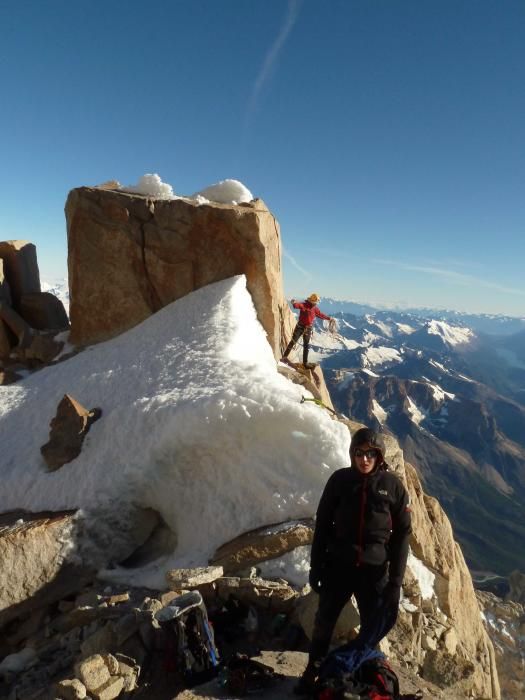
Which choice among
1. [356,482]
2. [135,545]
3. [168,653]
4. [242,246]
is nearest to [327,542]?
[356,482]

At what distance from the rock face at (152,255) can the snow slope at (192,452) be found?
8497 millimetres

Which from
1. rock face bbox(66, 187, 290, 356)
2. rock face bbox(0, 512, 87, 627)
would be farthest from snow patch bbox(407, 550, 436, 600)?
rock face bbox(66, 187, 290, 356)

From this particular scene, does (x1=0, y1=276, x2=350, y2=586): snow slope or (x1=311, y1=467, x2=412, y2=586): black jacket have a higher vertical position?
(x1=311, y1=467, x2=412, y2=586): black jacket

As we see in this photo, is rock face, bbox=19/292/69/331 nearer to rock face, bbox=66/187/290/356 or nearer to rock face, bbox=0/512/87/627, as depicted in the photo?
rock face, bbox=66/187/290/356

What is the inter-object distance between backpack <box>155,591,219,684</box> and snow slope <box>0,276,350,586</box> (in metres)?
4.10

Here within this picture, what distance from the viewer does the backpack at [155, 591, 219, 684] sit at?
7695 millimetres

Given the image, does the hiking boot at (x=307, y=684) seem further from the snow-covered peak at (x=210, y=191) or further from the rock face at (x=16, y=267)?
the rock face at (x=16, y=267)

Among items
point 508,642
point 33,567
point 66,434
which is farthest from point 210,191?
point 508,642

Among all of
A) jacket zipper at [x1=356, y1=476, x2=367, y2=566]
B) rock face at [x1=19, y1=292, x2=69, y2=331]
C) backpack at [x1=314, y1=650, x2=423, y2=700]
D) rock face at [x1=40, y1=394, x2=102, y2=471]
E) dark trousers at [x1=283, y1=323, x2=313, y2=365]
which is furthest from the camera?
rock face at [x1=19, y1=292, x2=69, y2=331]

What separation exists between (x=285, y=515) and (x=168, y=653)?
530 centimetres

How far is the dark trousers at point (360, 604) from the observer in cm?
747

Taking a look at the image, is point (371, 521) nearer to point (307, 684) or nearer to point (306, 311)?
point (307, 684)

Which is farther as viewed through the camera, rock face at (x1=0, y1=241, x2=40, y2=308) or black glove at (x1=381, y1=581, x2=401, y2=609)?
rock face at (x1=0, y1=241, x2=40, y2=308)

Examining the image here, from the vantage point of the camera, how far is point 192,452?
15047 millimetres
